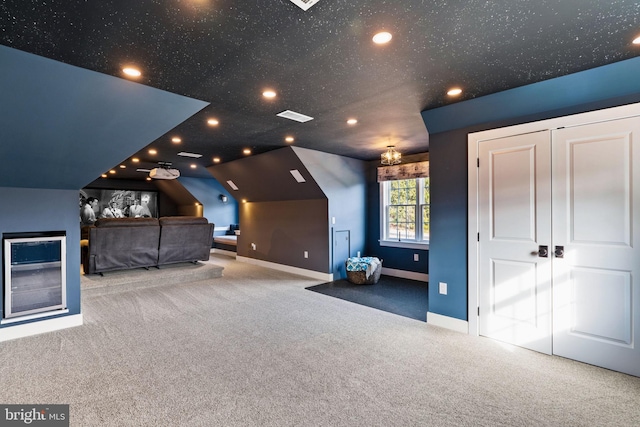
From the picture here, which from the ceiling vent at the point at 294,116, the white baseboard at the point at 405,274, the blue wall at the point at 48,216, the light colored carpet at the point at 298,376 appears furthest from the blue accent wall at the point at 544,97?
the blue wall at the point at 48,216

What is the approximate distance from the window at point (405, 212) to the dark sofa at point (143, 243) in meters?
3.59

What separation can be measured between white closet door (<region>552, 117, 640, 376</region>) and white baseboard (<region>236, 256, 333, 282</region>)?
→ 360cm

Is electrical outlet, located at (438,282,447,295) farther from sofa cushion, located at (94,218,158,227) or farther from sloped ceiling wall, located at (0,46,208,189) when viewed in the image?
sofa cushion, located at (94,218,158,227)

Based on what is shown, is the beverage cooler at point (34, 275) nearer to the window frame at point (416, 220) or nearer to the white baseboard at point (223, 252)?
the window frame at point (416, 220)

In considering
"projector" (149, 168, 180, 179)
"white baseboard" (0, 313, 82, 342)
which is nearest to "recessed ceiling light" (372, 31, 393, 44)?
"white baseboard" (0, 313, 82, 342)

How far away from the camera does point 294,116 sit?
3.52 m

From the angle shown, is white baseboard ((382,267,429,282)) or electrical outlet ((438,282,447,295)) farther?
white baseboard ((382,267,429,282))

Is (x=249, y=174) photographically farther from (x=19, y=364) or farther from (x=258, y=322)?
(x=19, y=364)

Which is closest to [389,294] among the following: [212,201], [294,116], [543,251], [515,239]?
[515,239]

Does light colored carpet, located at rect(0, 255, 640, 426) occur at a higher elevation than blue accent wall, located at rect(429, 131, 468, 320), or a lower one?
lower

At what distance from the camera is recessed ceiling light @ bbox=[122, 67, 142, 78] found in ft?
7.50

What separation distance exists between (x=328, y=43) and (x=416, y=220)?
4.37 m

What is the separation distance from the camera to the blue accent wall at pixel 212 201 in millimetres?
9403

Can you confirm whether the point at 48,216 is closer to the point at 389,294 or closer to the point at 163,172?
the point at 163,172
